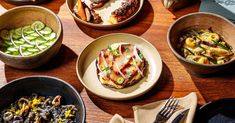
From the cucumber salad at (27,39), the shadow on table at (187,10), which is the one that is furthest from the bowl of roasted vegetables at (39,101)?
the shadow on table at (187,10)

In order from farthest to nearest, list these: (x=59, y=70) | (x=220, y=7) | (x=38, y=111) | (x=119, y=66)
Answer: (x=220, y=7)
(x=59, y=70)
(x=119, y=66)
(x=38, y=111)

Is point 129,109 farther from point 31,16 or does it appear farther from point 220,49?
point 31,16

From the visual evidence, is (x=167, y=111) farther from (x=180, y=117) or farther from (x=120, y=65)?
(x=120, y=65)

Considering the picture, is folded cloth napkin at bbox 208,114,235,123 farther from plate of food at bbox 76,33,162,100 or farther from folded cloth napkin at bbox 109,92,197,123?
plate of food at bbox 76,33,162,100

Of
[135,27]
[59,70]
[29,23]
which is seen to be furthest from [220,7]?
[29,23]

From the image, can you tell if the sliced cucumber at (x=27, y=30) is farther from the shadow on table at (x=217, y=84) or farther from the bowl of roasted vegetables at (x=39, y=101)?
the shadow on table at (x=217, y=84)

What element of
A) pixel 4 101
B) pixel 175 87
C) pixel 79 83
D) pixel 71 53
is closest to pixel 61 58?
pixel 71 53
